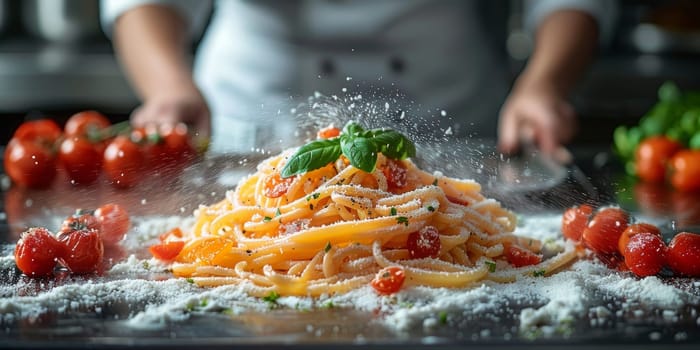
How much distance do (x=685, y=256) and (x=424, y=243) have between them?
0.56 metres

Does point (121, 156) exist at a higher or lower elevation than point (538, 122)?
lower

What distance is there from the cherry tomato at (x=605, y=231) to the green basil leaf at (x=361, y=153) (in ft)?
1.91

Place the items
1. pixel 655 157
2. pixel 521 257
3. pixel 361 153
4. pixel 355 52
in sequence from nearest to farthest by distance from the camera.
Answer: pixel 361 153, pixel 521 257, pixel 655 157, pixel 355 52

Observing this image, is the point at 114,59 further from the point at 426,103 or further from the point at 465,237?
the point at 465,237

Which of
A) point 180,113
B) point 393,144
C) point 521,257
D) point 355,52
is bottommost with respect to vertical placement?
point 521,257

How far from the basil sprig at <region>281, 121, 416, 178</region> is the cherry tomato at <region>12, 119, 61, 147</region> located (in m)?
1.49

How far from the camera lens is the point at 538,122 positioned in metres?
3.28

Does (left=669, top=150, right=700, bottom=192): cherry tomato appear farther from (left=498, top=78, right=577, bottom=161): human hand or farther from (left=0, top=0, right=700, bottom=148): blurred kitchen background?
(left=0, top=0, right=700, bottom=148): blurred kitchen background

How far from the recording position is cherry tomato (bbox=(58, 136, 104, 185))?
300 cm

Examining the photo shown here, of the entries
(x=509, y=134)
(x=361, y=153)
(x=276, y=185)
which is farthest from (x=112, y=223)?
(x=509, y=134)

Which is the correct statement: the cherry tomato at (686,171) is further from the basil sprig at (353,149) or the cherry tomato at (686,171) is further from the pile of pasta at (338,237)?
the basil sprig at (353,149)

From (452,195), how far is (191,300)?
72 centimetres

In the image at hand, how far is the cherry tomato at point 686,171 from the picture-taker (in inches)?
117

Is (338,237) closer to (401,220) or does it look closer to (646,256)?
(401,220)
